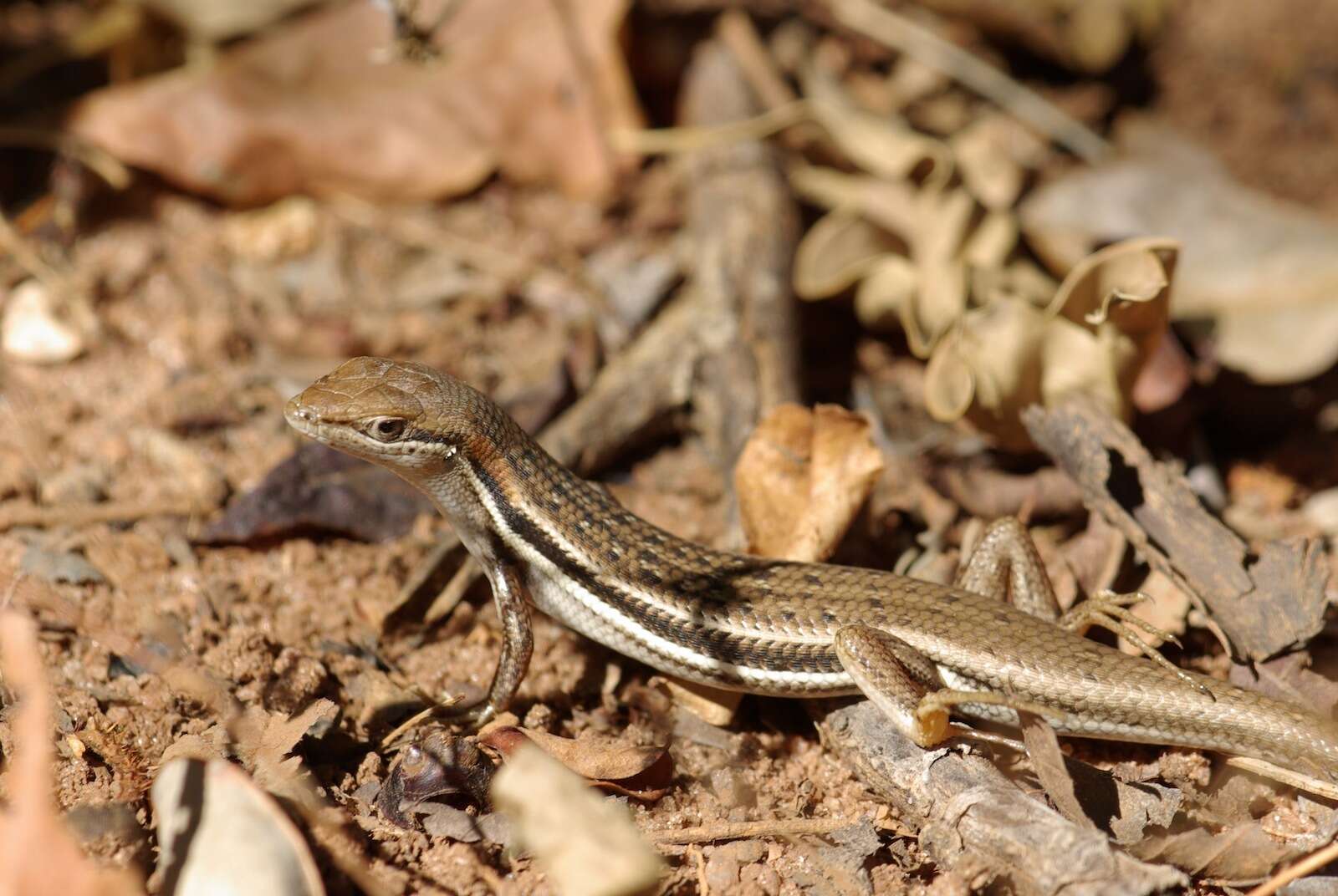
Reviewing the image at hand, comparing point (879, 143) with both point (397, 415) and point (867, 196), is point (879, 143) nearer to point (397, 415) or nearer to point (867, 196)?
point (867, 196)

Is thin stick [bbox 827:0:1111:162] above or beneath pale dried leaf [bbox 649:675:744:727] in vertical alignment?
above

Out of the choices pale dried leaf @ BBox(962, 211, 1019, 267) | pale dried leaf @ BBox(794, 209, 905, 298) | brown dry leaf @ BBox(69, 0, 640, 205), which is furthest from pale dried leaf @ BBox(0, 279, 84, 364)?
pale dried leaf @ BBox(962, 211, 1019, 267)

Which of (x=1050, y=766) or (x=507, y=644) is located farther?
(x=507, y=644)

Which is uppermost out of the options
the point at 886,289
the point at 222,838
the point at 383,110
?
the point at 383,110

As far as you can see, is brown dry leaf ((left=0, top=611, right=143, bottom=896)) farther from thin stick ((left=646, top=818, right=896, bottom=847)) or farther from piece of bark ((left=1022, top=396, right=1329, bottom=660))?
piece of bark ((left=1022, top=396, right=1329, bottom=660))

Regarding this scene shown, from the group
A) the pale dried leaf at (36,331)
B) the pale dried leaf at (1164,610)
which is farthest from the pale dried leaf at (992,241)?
the pale dried leaf at (36,331)

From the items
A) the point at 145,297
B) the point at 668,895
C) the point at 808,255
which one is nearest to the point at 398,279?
the point at 145,297

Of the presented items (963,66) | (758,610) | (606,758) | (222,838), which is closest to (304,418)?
(222,838)
